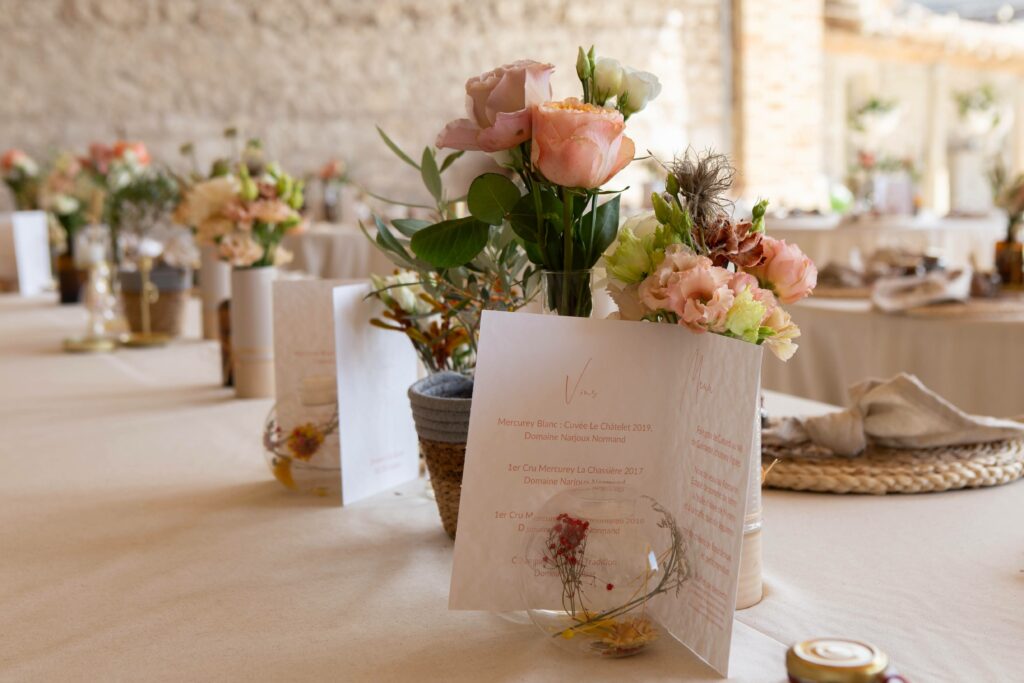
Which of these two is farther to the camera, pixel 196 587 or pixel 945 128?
pixel 945 128

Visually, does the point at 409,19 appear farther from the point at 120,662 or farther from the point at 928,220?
the point at 120,662

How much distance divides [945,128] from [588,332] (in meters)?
12.3

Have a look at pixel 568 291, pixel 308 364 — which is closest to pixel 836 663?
pixel 568 291

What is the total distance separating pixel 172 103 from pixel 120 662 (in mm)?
7406

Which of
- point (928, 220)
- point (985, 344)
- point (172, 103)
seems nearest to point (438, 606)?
point (985, 344)

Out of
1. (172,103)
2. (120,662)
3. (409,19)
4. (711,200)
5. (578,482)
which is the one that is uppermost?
(409,19)

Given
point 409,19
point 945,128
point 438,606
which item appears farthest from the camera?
point 945,128

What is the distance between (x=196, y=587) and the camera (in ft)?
3.07

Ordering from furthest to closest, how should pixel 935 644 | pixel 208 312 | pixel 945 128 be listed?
pixel 945 128 → pixel 208 312 → pixel 935 644

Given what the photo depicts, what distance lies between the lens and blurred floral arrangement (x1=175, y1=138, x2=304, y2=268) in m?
1.74

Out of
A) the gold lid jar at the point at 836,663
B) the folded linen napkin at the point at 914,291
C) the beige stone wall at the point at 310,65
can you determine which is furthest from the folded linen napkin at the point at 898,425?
the beige stone wall at the point at 310,65

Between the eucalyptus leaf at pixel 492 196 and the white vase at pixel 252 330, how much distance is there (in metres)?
0.96

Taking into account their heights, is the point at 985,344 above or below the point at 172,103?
below

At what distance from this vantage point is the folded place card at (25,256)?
12.8 ft
